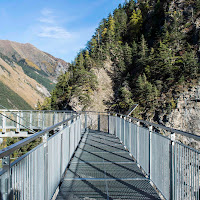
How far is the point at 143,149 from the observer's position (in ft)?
16.7

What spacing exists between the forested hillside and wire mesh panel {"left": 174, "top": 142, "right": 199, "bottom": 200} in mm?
34264

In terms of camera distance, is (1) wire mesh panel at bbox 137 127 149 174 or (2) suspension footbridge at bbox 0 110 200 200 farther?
(1) wire mesh panel at bbox 137 127 149 174

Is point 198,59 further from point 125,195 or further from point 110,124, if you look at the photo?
point 125,195

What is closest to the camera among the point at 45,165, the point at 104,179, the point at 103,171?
the point at 45,165

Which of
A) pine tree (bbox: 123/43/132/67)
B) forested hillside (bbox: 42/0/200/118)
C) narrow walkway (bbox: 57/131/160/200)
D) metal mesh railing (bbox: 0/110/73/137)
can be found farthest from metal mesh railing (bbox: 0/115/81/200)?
pine tree (bbox: 123/43/132/67)

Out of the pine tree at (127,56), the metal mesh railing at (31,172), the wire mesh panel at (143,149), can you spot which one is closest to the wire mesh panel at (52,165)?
the metal mesh railing at (31,172)

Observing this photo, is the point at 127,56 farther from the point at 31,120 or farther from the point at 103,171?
the point at 103,171

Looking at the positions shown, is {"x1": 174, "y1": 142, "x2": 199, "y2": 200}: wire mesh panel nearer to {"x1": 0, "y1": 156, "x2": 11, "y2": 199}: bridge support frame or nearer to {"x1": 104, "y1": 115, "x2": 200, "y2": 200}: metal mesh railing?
{"x1": 104, "y1": 115, "x2": 200, "y2": 200}: metal mesh railing

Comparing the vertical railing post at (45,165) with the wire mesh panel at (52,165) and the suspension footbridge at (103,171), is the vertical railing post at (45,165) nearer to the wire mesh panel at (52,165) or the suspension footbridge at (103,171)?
the suspension footbridge at (103,171)

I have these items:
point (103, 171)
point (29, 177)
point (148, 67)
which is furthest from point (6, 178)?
point (148, 67)

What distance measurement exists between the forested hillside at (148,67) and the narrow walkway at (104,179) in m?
31.5

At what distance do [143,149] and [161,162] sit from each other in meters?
1.43

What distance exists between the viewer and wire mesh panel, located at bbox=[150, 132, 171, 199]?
331 cm

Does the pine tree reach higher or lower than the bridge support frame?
higher
